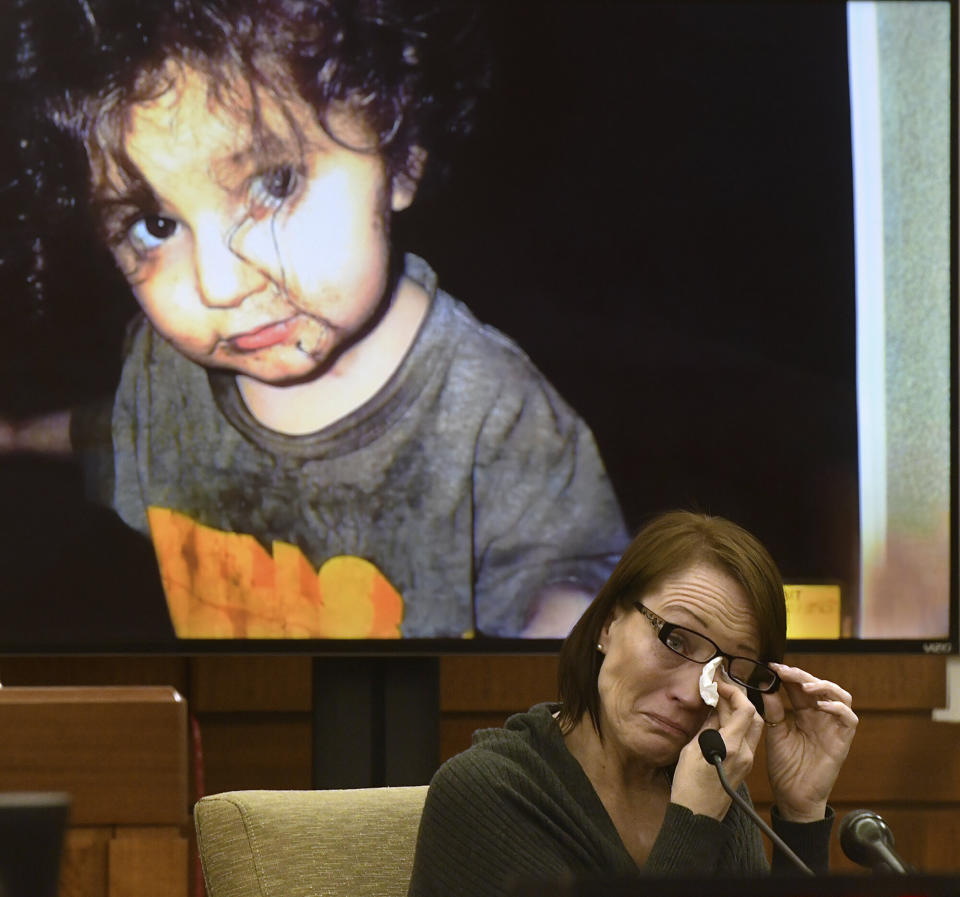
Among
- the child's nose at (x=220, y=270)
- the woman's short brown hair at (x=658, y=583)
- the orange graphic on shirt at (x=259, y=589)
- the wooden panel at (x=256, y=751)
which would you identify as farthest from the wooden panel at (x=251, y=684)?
the woman's short brown hair at (x=658, y=583)

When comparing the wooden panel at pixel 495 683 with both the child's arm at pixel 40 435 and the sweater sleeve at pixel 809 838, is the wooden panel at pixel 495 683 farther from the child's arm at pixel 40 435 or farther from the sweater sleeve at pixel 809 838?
the sweater sleeve at pixel 809 838

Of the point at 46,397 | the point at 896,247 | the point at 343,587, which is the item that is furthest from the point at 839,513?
the point at 46,397

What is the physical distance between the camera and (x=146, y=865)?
93.5 inches

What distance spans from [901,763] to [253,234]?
1746 millimetres

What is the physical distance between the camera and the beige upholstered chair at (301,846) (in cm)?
176

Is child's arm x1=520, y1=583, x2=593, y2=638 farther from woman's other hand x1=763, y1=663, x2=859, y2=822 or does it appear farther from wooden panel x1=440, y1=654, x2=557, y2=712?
woman's other hand x1=763, y1=663, x2=859, y2=822

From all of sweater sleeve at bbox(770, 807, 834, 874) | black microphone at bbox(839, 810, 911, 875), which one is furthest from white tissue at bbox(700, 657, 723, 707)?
black microphone at bbox(839, 810, 911, 875)

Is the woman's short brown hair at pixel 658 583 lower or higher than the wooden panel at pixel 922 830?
higher

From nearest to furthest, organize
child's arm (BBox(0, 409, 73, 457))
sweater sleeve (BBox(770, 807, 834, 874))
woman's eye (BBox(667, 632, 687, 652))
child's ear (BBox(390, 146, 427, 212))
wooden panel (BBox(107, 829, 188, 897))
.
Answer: woman's eye (BBox(667, 632, 687, 652)), sweater sleeve (BBox(770, 807, 834, 874)), wooden panel (BBox(107, 829, 188, 897)), child's arm (BBox(0, 409, 73, 457)), child's ear (BBox(390, 146, 427, 212))

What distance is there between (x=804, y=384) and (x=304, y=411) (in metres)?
0.99

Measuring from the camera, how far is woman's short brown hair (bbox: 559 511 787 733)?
1823 mm

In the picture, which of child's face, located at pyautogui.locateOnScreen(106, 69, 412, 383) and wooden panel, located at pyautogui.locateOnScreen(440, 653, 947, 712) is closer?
child's face, located at pyautogui.locateOnScreen(106, 69, 412, 383)

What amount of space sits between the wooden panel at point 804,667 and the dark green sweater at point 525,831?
48.5 inches

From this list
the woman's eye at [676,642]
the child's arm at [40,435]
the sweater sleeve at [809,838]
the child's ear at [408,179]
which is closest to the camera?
the woman's eye at [676,642]
